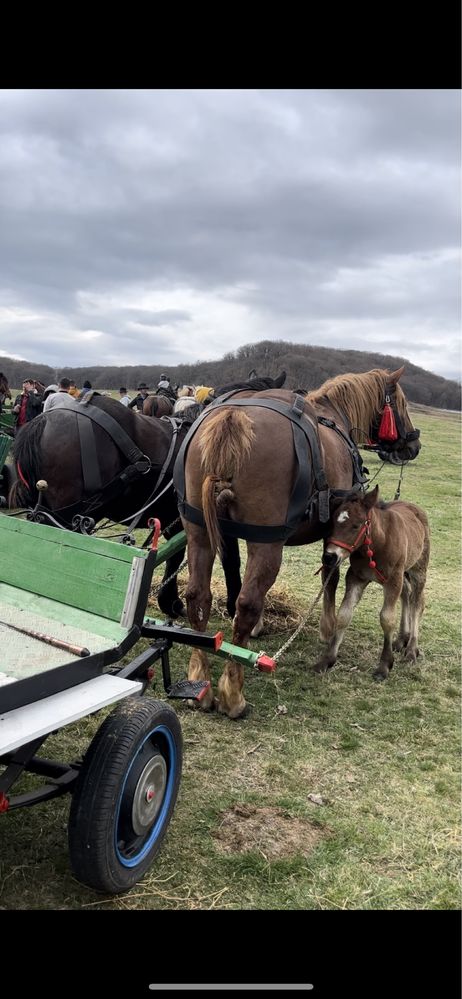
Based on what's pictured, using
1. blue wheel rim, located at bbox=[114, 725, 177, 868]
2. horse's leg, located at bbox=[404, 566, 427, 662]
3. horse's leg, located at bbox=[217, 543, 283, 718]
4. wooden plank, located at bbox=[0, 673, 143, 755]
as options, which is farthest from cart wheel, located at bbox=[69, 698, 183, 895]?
horse's leg, located at bbox=[404, 566, 427, 662]

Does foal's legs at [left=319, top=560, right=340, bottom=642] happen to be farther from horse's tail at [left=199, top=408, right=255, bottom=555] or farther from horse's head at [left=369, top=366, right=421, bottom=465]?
horse's tail at [left=199, top=408, right=255, bottom=555]

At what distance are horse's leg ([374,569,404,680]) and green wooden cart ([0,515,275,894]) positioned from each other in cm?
237

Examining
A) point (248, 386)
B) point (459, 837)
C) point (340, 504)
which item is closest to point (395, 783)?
point (459, 837)

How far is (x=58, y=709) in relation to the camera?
2213mm

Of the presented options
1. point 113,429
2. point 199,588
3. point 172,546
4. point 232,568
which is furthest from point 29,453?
point 232,568

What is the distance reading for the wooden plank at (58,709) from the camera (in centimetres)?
199

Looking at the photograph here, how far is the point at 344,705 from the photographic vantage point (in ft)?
15.6

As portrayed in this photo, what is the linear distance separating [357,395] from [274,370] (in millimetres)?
15541

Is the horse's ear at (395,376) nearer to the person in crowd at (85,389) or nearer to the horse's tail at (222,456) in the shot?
the horse's tail at (222,456)

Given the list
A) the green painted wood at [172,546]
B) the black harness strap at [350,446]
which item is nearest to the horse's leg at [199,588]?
the green painted wood at [172,546]

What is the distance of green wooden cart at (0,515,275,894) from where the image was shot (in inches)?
88.5

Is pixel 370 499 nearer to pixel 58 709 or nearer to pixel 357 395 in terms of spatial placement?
pixel 357 395

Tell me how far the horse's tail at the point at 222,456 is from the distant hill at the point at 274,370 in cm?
330

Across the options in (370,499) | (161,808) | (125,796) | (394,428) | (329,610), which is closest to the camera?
(125,796)
